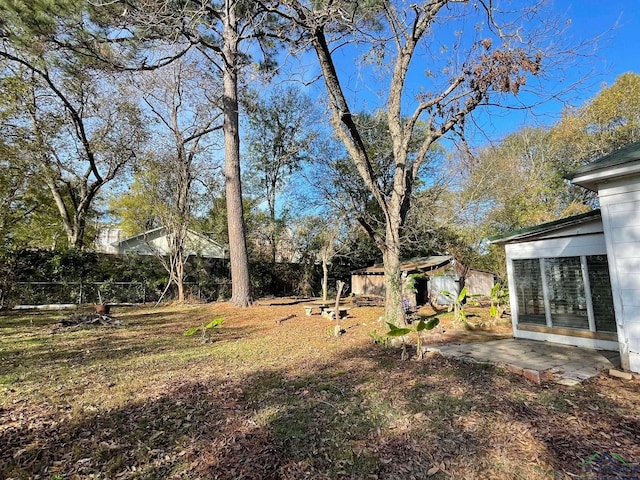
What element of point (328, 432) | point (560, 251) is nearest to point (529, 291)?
point (560, 251)

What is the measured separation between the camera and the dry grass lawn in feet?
7.95

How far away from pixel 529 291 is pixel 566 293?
2.09 feet

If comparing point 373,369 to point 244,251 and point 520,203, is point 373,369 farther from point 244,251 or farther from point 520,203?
point 520,203

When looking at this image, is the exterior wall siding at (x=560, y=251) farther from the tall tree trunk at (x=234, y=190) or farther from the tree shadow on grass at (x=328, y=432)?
the tall tree trunk at (x=234, y=190)

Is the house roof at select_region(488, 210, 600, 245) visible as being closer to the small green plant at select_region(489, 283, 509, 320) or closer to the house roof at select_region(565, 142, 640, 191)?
the house roof at select_region(565, 142, 640, 191)

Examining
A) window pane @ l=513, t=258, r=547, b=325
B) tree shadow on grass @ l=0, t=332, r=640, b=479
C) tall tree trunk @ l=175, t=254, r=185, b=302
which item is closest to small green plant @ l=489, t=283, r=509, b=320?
window pane @ l=513, t=258, r=547, b=325

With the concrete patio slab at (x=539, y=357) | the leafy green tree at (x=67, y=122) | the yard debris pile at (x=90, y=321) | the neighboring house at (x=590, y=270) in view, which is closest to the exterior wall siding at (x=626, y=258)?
the neighboring house at (x=590, y=270)

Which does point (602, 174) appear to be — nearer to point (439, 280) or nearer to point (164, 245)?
point (439, 280)

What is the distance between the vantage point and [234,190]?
11688 millimetres

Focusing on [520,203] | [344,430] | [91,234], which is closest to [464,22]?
[344,430]

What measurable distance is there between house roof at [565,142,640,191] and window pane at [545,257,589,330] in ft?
6.21

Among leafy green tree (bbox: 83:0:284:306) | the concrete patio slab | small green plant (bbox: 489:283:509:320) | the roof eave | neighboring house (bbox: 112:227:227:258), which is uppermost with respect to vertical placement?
leafy green tree (bbox: 83:0:284:306)

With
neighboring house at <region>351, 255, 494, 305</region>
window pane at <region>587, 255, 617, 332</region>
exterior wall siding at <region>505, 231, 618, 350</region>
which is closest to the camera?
window pane at <region>587, 255, 617, 332</region>

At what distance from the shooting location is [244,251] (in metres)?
11.7
